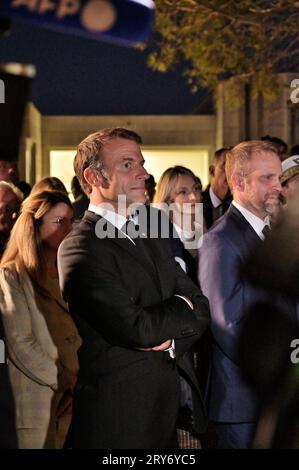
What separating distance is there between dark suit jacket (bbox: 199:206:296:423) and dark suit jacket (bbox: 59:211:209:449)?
624 millimetres

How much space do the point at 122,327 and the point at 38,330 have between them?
1.72 m

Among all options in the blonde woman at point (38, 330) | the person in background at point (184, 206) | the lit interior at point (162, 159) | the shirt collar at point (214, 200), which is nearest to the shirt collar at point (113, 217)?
the blonde woman at point (38, 330)

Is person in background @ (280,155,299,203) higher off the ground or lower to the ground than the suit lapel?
higher

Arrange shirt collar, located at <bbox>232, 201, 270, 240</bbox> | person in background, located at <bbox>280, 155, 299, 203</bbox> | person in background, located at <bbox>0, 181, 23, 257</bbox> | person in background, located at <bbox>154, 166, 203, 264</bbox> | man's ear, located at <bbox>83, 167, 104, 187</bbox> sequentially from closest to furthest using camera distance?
man's ear, located at <bbox>83, 167, 104, 187</bbox> → shirt collar, located at <bbox>232, 201, 270, 240</bbox> → person in background, located at <bbox>280, 155, 299, 203</bbox> → person in background, located at <bbox>0, 181, 23, 257</bbox> → person in background, located at <bbox>154, 166, 203, 264</bbox>

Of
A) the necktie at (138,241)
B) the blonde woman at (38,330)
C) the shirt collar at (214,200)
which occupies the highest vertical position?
the necktie at (138,241)

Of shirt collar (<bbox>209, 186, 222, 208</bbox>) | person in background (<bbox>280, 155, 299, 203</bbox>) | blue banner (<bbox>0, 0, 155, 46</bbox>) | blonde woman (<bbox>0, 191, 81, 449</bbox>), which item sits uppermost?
blue banner (<bbox>0, 0, 155, 46</bbox>)

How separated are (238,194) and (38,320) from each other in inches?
54.3

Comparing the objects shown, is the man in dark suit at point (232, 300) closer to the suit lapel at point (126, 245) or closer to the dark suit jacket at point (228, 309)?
the dark suit jacket at point (228, 309)

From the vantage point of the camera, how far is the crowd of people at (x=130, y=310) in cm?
449

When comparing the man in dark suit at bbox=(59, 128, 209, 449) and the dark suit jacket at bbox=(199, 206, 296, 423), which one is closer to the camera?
the man in dark suit at bbox=(59, 128, 209, 449)

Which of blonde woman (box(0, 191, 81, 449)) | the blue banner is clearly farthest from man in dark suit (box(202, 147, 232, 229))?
the blue banner

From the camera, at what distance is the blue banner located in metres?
2.36

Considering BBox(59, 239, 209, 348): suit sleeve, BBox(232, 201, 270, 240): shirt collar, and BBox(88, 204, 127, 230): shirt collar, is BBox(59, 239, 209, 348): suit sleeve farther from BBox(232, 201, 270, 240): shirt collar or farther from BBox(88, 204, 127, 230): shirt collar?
BBox(232, 201, 270, 240): shirt collar
